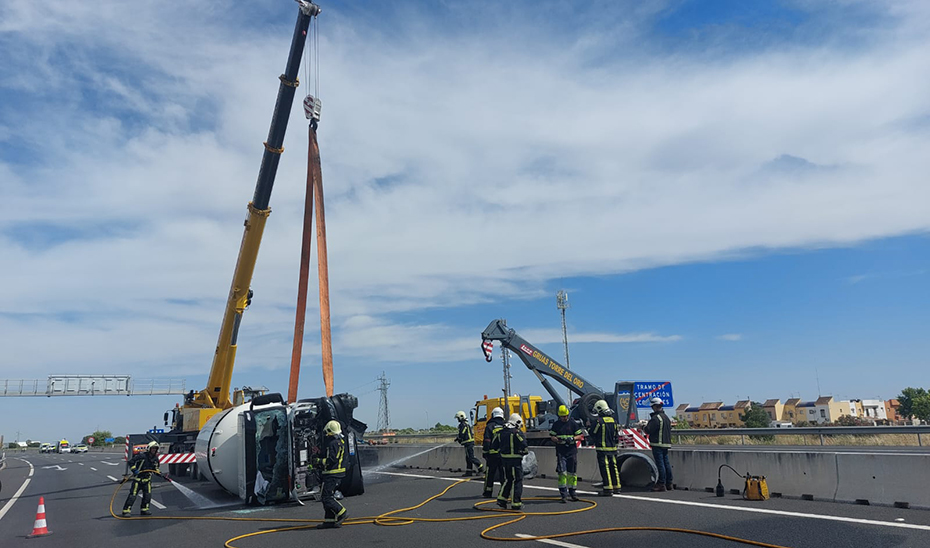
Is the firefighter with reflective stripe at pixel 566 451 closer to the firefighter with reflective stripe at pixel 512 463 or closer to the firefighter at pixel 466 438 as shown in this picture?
the firefighter with reflective stripe at pixel 512 463

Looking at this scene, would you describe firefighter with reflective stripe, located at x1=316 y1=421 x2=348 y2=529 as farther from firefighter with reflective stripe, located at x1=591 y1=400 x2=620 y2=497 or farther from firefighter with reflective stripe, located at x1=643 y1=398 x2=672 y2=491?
firefighter with reflective stripe, located at x1=643 y1=398 x2=672 y2=491

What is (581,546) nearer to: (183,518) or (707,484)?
(707,484)

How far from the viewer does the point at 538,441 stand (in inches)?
992

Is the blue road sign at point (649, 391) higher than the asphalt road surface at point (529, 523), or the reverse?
the blue road sign at point (649, 391)

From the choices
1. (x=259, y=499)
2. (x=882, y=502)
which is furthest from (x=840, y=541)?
(x=259, y=499)

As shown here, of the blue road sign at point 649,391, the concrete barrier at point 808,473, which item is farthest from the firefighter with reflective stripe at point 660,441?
the blue road sign at point 649,391

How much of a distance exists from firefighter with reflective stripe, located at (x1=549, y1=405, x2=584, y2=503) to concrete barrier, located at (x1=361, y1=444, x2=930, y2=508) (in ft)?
6.01

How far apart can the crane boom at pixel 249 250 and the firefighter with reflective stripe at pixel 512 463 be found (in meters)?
12.8

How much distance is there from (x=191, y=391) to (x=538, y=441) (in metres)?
13.1

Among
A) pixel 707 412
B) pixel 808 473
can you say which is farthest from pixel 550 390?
pixel 707 412

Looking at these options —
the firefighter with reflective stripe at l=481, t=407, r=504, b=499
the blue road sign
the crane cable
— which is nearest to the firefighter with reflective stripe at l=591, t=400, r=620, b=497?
the crane cable

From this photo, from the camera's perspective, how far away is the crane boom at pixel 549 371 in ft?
81.0

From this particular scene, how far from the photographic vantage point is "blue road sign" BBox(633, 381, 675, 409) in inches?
873

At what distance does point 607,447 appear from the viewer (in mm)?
12164
